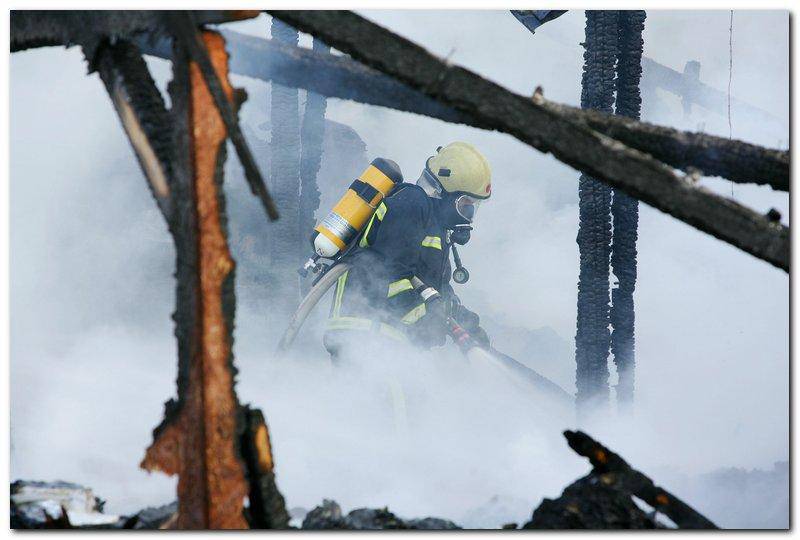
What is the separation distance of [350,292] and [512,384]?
6.30 ft

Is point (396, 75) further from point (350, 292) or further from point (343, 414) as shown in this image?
point (343, 414)

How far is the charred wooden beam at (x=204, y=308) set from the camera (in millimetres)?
3002

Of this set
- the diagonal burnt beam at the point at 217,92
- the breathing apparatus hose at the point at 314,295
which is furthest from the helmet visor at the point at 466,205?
the diagonal burnt beam at the point at 217,92

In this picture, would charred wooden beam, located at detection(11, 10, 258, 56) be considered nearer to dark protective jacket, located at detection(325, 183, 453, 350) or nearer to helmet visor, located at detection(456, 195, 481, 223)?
dark protective jacket, located at detection(325, 183, 453, 350)

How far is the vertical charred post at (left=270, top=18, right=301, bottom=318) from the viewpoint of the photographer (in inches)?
393

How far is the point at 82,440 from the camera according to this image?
8.09 m

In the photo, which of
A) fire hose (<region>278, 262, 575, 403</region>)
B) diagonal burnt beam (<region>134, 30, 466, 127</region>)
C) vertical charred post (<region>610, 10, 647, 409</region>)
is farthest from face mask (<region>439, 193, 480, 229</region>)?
diagonal burnt beam (<region>134, 30, 466, 127</region>)

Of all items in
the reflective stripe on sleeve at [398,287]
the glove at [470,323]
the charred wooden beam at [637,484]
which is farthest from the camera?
the glove at [470,323]

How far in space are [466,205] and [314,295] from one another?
4.71 feet

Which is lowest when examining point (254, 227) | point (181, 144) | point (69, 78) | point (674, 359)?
point (181, 144)

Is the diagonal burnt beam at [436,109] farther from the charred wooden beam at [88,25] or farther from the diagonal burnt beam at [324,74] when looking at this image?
the charred wooden beam at [88,25]

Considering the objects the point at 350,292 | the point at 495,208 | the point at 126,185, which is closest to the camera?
the point at 350,292

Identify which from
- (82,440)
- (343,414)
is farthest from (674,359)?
(82,440)

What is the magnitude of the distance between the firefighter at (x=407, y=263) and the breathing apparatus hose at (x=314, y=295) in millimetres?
71
